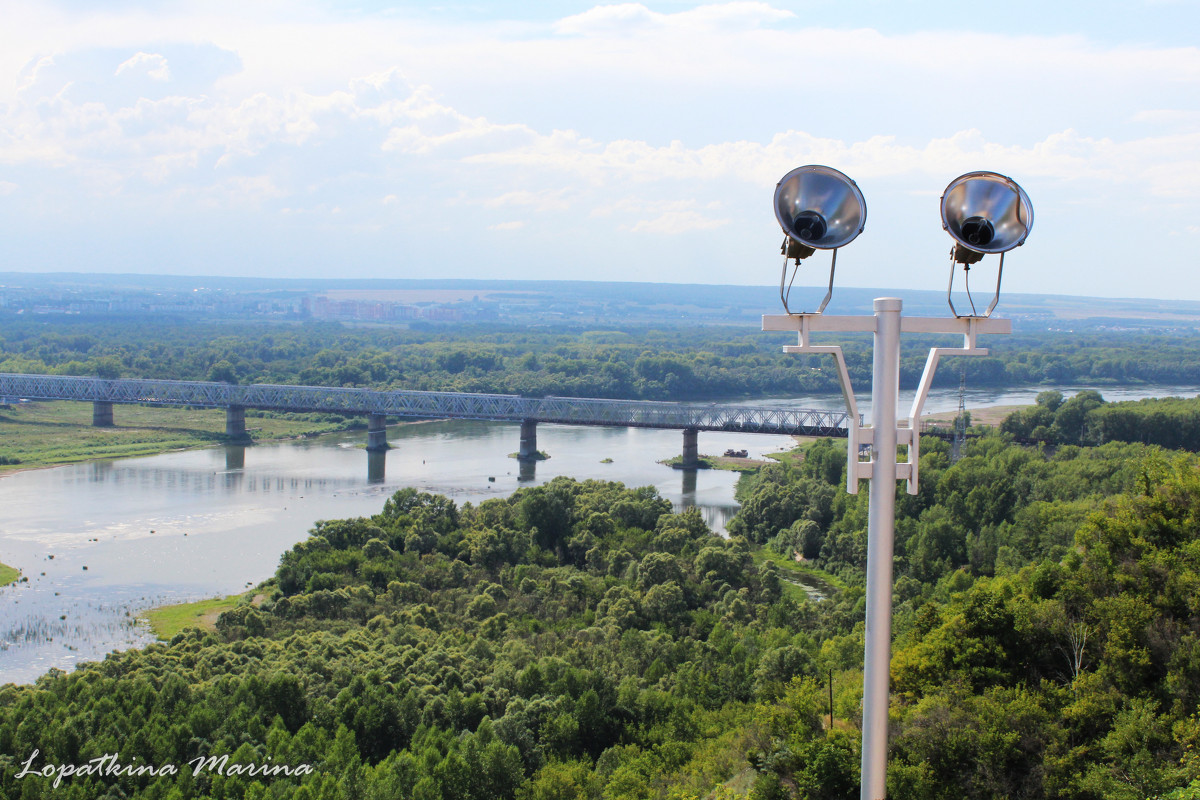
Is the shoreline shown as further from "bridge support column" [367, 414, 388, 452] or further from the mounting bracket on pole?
the mounting bracket on pole

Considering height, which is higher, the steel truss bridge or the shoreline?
the steel truss bridge

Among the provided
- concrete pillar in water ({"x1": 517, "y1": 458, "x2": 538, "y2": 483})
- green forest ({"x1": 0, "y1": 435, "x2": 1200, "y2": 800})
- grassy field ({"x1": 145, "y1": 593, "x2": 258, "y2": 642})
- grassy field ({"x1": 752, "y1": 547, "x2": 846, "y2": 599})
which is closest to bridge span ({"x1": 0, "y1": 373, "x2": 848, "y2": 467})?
concrete pillar in water ({"x1": 517, "y1": 458, "x2": 538, "y2": 483})

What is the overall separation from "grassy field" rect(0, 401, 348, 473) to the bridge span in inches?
49.6

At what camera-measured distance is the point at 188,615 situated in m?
23.7

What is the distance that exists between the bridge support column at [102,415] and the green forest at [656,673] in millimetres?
36406

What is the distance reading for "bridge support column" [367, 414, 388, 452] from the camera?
50250 mm

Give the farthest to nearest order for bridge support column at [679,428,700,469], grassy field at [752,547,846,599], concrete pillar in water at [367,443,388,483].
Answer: bridge support column at [679,428,700,469] < concrete pillar in water at [367,443,388,483] < grassy field at [752,547,846,599]

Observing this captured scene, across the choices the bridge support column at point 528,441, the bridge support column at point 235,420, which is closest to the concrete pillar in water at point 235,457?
the bridge support column at point 235,420

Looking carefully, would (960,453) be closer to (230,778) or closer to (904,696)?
(904,696)

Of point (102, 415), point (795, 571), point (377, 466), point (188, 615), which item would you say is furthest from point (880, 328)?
point (102, 415)

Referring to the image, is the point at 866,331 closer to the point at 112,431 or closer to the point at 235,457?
the point at 235,457

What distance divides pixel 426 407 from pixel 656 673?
43764mm

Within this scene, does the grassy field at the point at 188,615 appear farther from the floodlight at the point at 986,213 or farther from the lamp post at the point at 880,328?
the floodlight at the point at 986,213

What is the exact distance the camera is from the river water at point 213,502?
2408cm
